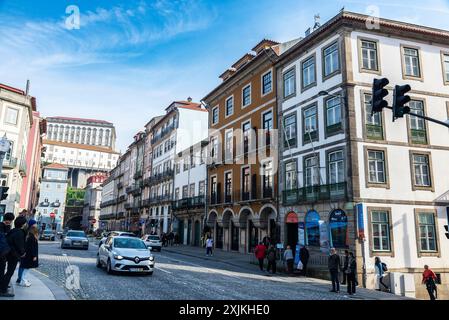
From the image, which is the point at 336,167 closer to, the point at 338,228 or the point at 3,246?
the point at 338,228

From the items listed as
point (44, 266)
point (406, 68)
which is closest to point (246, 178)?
point (406, 68)

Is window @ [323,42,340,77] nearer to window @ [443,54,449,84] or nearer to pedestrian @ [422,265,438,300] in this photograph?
window @ [443,54,449,84]

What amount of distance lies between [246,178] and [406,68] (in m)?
14.7

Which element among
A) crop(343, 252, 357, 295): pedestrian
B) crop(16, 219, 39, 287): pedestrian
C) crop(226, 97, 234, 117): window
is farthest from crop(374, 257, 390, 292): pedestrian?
crop(226, 97, 234, 117): window

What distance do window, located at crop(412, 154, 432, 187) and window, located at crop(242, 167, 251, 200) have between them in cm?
1293

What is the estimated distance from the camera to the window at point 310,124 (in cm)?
2305

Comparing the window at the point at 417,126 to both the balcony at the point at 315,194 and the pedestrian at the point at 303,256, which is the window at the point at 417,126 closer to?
the balcony at the point at 315,194

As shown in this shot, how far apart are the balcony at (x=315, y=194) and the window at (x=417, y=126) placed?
5483 millimetres

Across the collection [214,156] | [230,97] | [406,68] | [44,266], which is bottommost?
[44,266]

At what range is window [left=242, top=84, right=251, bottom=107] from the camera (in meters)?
32.1

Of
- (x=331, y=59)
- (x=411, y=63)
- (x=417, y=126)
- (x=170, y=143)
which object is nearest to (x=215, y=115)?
(x=170, y=143)

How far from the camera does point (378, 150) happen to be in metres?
20.5

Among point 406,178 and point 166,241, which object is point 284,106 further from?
point 166,241

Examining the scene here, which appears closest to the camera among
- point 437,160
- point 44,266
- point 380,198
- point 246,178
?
point 44,266
